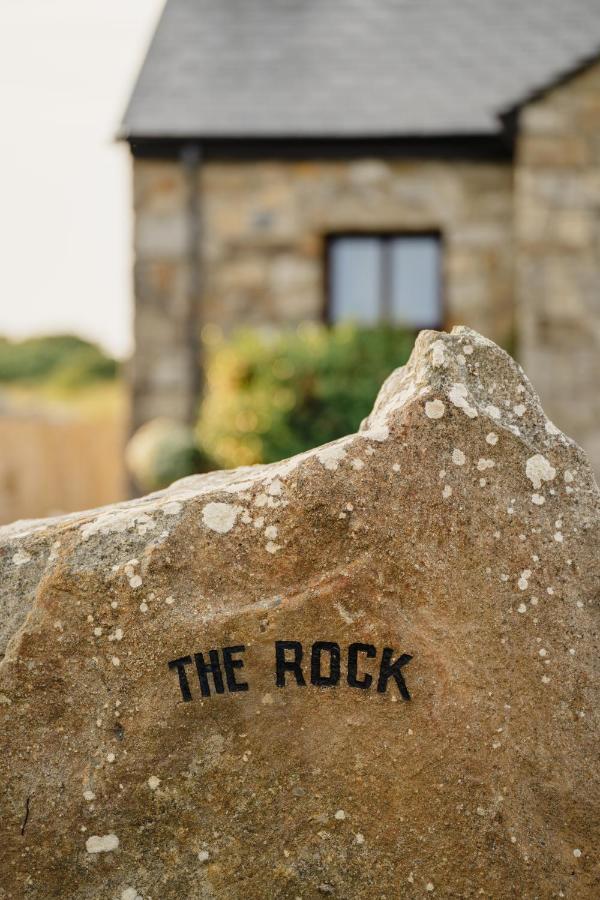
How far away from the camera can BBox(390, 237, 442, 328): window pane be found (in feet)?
31.8

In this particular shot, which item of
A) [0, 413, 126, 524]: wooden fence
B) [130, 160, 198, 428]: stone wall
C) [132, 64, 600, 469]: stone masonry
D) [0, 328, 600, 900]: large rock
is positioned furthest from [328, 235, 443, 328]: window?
[0, 328, 600, 900]: large rock

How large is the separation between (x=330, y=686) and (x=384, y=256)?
7650 mm

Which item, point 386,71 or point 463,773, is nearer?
point 463,773

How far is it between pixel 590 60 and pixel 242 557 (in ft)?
22.4

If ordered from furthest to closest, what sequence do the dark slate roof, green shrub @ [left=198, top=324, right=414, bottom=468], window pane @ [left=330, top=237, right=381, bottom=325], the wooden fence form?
the wooden fence, window pane @ [left=330, top=237, right=381, bottom=325], the dark slate roof, green shrub @ [left=198, top=324, right=414, bottom=468]

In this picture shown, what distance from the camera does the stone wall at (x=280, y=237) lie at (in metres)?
9.30

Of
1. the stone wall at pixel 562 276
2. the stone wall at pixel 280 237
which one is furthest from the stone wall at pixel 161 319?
the stone wall at pixel 562 276

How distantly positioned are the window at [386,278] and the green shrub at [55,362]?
1892 cm

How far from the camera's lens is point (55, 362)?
95.2 feet

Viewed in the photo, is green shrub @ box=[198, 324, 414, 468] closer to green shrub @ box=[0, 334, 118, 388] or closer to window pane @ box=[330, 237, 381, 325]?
window pane @ box=[330, 237, 381, 325]

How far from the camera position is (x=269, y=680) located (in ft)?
8.09

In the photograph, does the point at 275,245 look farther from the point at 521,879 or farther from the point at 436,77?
the point at 521,879

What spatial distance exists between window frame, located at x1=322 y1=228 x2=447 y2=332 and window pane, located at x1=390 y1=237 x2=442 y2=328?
3 cm

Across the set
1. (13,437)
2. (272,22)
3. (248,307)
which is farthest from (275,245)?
(13,437)
